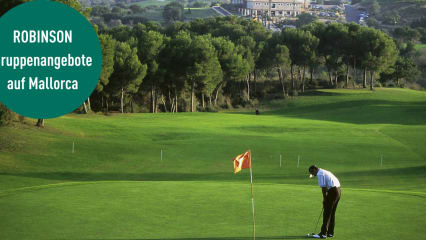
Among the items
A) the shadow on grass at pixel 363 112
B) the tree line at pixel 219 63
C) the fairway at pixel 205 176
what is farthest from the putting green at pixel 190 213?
the shadow on grass at pixel 363 112

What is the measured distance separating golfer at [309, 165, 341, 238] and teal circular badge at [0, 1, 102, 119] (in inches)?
920

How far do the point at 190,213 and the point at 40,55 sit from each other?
21.9 meters

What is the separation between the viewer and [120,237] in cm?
1641

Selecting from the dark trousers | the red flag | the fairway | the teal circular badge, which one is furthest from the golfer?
the teal circular badge

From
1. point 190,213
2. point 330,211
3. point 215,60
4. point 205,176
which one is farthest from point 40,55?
point 215,60

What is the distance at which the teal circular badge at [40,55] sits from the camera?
37781mm

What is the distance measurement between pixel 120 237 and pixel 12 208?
17.3 ft

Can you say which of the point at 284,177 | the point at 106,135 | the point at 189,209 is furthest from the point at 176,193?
the point at 106,135

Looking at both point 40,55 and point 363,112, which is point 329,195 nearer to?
point 40,55

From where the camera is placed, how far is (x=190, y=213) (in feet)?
64.3

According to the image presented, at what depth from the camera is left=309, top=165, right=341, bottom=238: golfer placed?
1706 cm

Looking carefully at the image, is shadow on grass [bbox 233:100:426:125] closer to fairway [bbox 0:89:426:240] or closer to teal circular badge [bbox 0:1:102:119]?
fairway [bbox 0:89:426:240]

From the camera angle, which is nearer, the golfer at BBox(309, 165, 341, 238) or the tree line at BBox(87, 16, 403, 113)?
the golfer at BBox(309, 165, 341, 238)

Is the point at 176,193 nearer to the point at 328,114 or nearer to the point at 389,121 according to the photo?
the point at 389,121
